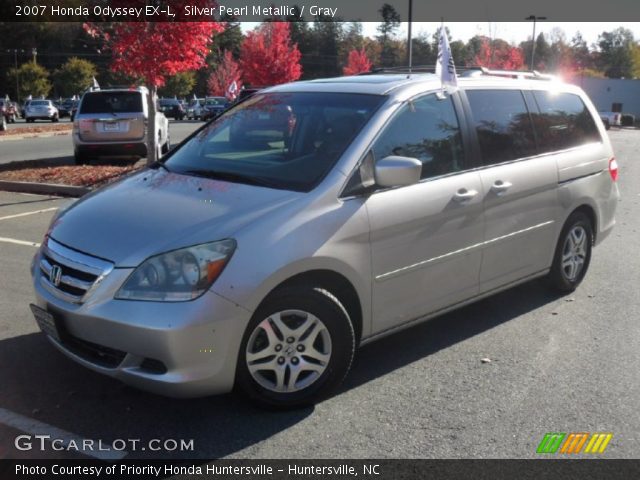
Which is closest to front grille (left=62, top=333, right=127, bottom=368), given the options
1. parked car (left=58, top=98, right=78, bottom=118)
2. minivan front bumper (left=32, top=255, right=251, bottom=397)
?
minivan front bumper (left=32, top=255, right=251, bottom=397)

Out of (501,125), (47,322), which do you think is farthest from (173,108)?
(47,322)

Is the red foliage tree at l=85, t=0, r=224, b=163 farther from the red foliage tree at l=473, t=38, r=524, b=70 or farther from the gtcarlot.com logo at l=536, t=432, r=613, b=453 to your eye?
the red foliage tree at l=473, t=38, r=524, b=70

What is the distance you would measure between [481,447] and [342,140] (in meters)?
1.95

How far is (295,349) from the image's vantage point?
3631mm

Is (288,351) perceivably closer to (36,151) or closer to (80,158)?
(80,158)

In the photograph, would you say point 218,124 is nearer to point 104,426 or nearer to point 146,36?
point 104,426

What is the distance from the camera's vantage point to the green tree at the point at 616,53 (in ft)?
341

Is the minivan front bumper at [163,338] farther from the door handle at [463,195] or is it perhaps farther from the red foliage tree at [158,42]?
the red foliage tree at [158,42]

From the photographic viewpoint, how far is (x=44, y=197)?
36.0ft

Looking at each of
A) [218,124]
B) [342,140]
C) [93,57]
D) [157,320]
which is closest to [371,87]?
[342,140]

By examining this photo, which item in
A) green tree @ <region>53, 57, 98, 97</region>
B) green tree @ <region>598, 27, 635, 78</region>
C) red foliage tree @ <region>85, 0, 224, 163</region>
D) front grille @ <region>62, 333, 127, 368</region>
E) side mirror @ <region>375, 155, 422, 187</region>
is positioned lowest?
front grille @ <region>62, 333, 127, 368</region>

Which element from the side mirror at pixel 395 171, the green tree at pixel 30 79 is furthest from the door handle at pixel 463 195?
the green tree at pixel 30 79

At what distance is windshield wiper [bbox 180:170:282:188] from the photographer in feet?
12.8

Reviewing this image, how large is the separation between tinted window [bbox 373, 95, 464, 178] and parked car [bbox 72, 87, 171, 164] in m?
10.2
